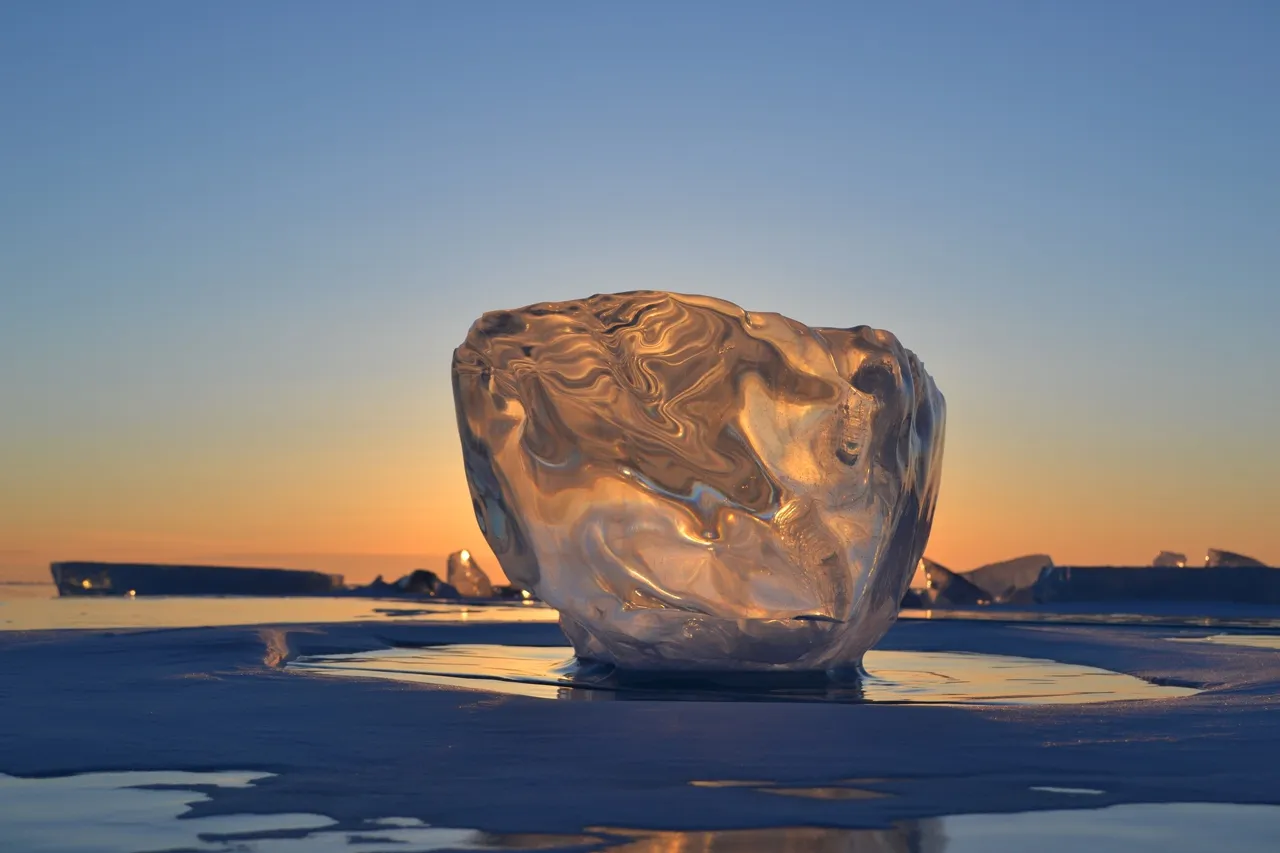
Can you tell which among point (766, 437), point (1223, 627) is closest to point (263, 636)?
point (766, 437)

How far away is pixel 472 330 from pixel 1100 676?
16.7ft

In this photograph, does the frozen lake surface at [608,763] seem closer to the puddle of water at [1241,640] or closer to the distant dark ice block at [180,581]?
the puddle of water at [1241,640]

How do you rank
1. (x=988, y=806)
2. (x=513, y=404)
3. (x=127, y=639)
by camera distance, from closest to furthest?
(x=988, y=806)
(x=513, y=404)
(x=127, y=639)

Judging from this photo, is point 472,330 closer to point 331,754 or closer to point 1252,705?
point 331,754

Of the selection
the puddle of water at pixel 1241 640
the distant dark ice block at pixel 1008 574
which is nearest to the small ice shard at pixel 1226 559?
the distant dark ice block at pixel 1008 574

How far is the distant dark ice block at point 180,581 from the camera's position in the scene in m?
32.3

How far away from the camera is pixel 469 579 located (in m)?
31.3

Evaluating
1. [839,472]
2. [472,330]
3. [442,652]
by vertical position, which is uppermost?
[472,330]

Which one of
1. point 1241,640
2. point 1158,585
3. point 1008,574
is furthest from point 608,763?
point 1008,574

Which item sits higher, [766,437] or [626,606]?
[766,437]

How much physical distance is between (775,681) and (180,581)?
1160 inches

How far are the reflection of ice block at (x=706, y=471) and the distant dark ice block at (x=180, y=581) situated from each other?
24838 millimetres

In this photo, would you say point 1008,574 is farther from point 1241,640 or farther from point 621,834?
point 621,834

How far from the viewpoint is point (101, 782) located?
4406 mm
